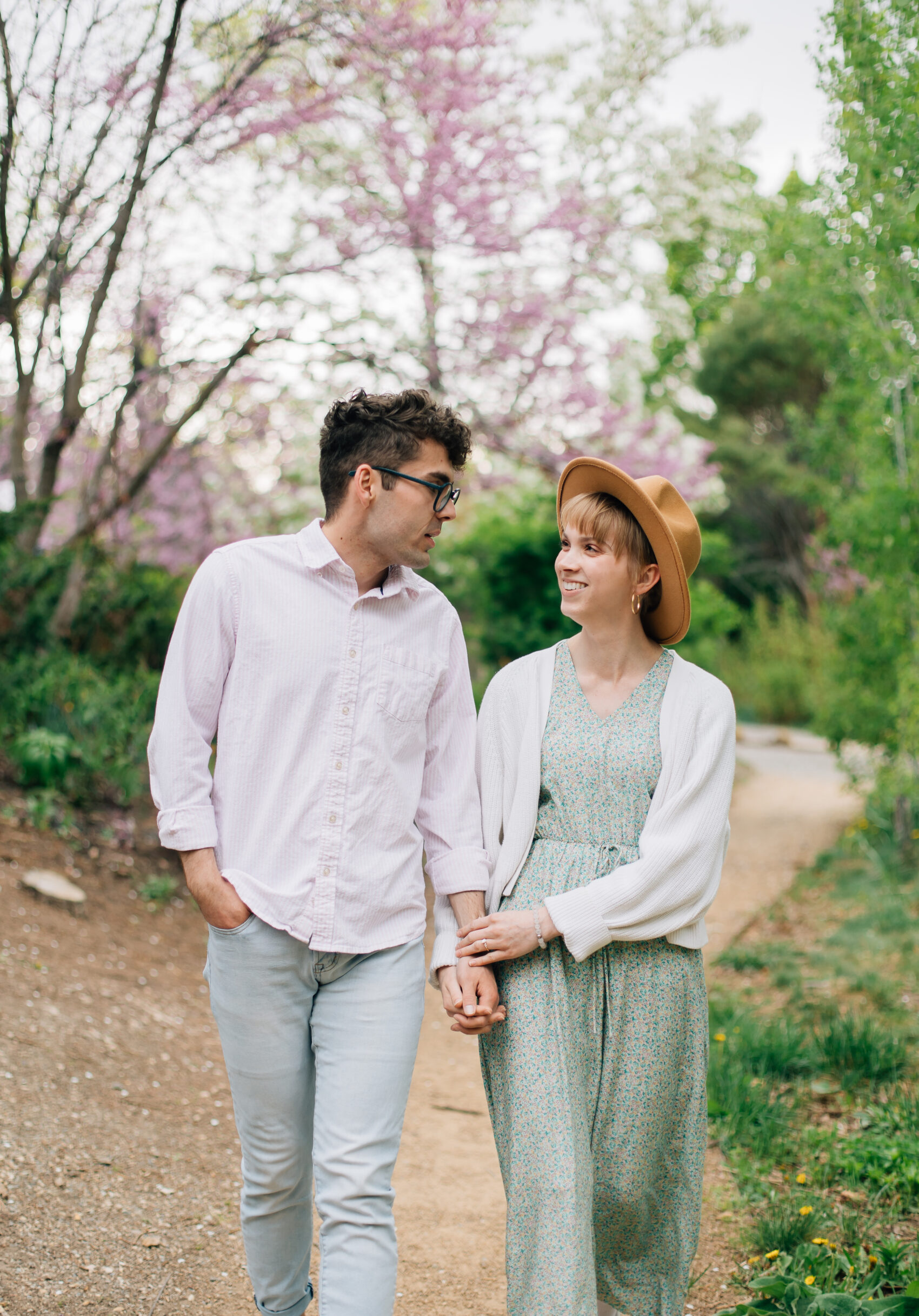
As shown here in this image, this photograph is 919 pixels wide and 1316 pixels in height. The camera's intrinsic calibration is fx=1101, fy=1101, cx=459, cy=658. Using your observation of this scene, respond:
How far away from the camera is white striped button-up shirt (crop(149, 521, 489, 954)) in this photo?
1.97m

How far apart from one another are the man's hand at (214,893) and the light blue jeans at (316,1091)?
2cm

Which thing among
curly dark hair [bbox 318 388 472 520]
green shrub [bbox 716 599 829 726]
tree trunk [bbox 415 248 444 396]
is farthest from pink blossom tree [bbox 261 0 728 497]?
green shrub [bbox 716 599 829 726]

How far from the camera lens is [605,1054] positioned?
6.64ft

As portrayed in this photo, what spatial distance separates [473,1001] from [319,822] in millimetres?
425

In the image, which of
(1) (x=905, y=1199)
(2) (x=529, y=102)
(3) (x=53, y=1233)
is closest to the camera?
(3) (x=53, y=1233)

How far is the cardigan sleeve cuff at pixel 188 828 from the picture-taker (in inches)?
76.7

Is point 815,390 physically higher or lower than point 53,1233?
higher

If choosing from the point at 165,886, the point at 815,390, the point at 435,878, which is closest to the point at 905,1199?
the point at 435,878

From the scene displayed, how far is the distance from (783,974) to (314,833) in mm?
3513

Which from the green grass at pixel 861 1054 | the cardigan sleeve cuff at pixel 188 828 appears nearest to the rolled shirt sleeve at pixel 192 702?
the cardigan sleeve cuff at pixel 188 828

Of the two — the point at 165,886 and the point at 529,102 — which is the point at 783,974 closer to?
the point at 165,886

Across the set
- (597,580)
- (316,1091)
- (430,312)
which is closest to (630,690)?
(597,580)

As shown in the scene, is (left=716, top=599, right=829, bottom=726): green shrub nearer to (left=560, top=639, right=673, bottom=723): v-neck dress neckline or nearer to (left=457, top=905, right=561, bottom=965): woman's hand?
(left=560, top=639, right=673, bottom=723): v-neck dress neckline

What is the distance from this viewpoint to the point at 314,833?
1978 mm
